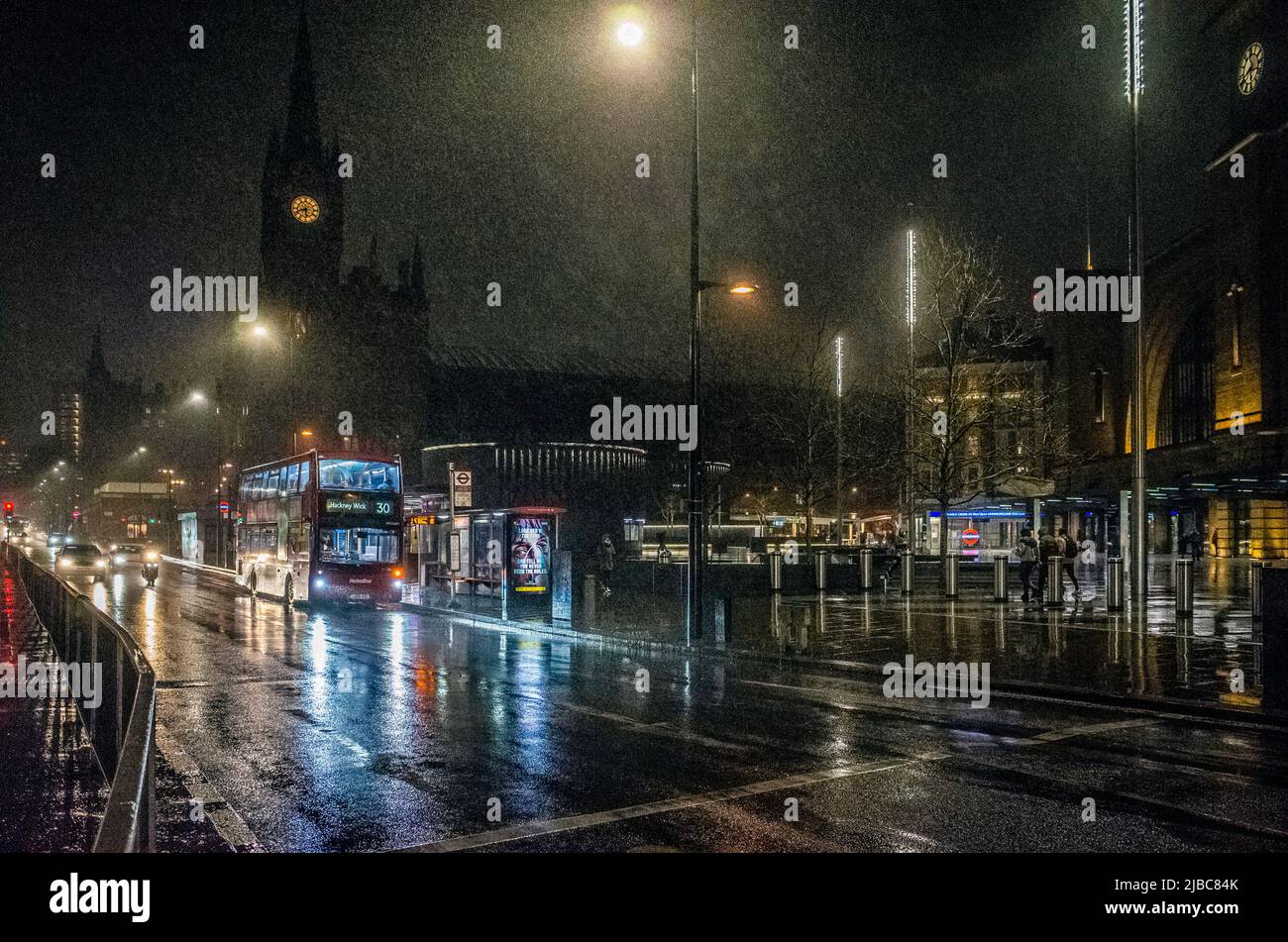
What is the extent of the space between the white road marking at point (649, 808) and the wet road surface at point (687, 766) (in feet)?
0.09

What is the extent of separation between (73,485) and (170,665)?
4934 inches

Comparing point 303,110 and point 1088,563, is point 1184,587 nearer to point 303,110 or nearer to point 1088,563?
point 1088,563

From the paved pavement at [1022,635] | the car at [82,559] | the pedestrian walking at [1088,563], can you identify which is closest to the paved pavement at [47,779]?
the paved pavement at [1022,635]

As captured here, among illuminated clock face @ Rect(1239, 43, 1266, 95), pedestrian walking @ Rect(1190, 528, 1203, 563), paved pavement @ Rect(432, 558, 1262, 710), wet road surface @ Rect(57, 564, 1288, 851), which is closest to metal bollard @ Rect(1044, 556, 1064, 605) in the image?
paved pavement @ Rect(432, 558, 1262, 710)

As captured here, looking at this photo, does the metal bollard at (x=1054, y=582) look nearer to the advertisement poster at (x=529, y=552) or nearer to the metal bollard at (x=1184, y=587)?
the metal bollard at (x=1184, y=587)

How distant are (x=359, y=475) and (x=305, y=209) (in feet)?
280

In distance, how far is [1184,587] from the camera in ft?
64.0

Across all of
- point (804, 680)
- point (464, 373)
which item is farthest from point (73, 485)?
point (804, 680)

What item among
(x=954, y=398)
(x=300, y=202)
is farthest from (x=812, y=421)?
(x=300, y=202)

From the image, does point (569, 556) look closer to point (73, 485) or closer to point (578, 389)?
point (578, 389)

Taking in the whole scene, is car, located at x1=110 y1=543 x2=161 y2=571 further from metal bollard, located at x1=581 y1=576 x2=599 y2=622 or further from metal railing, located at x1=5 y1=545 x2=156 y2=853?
metal railing, located at x1=5 y1=545 x2=156 y2=853

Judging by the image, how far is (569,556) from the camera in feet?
73.0

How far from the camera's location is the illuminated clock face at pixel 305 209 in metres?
102
